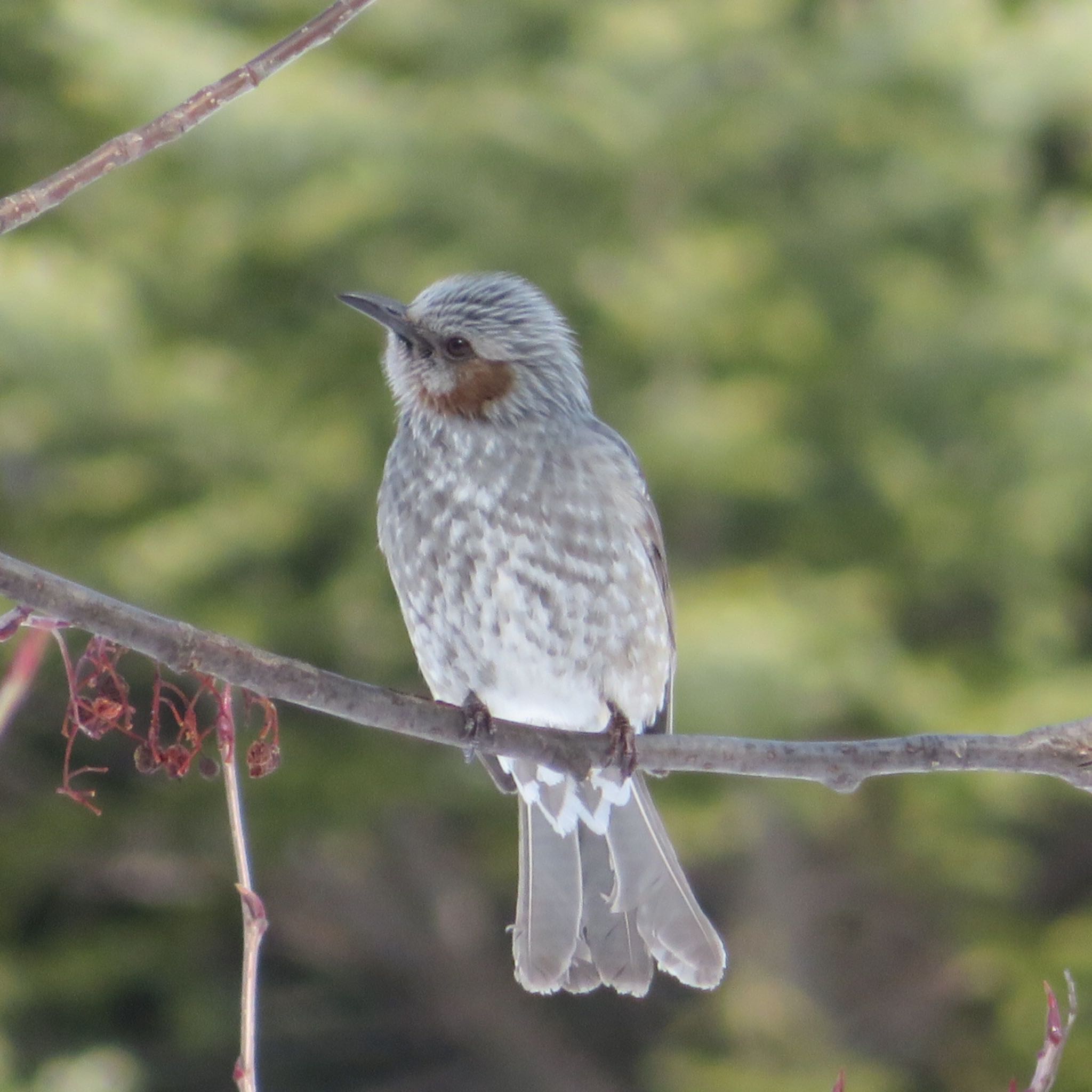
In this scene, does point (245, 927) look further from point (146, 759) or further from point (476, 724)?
point (476, 724)

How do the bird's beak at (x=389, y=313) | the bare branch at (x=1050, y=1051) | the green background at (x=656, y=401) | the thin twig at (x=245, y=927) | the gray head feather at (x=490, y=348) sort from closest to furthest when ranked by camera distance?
the thin twig at (x=245, y=927)
the bare branch at (x=1050, y=1051)
the bird's beak at (x=389, y=313)
the gray head feather at (x=490, y=348)
the green background at (x=656, y=401)

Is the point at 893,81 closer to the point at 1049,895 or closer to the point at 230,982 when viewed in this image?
the point at 1049,895

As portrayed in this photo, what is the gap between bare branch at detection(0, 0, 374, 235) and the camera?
234 cm

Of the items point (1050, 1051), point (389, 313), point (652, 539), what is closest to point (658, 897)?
point (652, 539)

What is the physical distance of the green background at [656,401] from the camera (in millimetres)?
9148

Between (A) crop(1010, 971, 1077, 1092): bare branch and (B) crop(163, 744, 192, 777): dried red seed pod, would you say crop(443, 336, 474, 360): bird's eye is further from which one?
(A) crop(1010, 971, 1077, 1092): bare branch

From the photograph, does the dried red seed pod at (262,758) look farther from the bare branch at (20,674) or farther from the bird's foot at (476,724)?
the bird's foot at (476,724)

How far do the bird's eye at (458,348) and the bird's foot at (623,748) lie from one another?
1296 millimetres

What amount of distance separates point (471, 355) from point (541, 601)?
0.89 meters

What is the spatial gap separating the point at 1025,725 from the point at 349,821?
4.02 meters

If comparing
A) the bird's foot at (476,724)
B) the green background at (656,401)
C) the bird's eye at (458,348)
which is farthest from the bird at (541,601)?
the green background at (656,401)

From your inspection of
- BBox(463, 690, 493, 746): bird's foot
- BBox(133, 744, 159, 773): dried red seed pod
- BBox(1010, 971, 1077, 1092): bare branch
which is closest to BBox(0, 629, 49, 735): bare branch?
BBox(133, 744, 159, 773): dried red seed pod

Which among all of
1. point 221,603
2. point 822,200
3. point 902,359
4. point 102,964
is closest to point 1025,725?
point 902,359

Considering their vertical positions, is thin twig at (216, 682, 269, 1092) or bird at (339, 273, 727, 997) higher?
bird at (339, 273, 727, 997)
